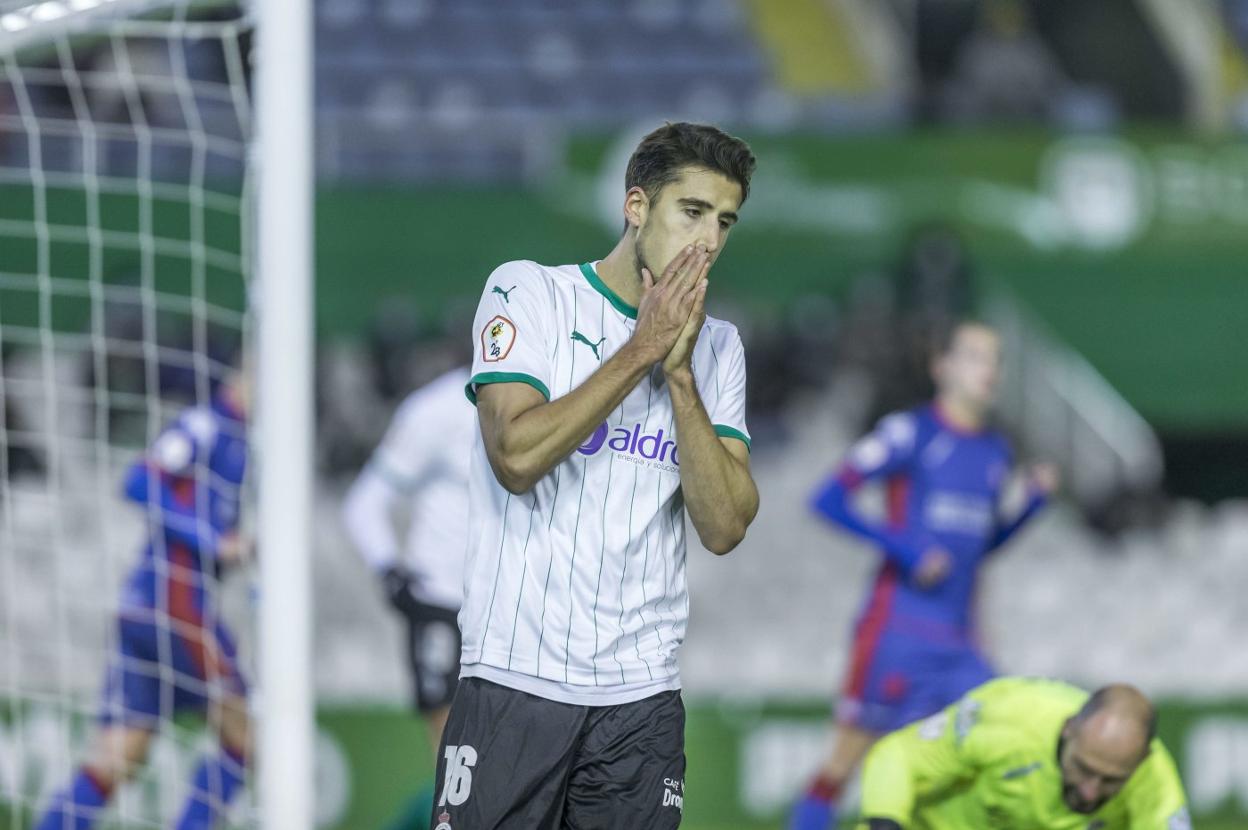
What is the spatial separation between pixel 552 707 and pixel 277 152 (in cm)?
167

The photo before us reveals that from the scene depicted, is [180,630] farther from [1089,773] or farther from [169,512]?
[1089,773]

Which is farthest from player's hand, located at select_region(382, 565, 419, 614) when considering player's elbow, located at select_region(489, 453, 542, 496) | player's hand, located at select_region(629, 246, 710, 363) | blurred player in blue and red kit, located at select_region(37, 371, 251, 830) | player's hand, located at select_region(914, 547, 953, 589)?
player's hand, located at select_region(629, 246, 710, 363)

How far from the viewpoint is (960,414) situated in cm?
643

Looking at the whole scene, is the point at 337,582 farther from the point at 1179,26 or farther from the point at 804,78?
the point at 1179,26

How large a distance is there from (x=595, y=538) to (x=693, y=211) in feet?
1.86

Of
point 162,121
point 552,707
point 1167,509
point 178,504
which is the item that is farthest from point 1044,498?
A: point 162,121

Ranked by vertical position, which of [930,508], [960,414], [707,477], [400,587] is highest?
[960,414]

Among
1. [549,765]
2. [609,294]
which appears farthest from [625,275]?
[549,765]

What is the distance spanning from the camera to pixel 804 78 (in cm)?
1248

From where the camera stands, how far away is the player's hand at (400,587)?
540 centimetres

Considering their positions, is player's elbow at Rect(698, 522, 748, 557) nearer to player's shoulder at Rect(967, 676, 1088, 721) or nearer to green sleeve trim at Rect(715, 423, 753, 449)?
green sleeve trim at Rect(715, 423, 753, 449)

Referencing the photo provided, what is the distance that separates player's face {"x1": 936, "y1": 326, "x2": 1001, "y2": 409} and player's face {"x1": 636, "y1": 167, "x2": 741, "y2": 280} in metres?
3.60

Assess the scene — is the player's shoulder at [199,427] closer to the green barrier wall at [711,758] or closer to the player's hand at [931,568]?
the green barrier wall at [711,758]

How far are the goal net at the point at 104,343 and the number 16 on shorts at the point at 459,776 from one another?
13.4ft
